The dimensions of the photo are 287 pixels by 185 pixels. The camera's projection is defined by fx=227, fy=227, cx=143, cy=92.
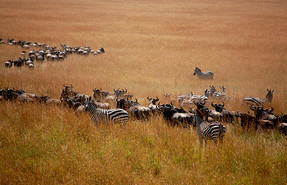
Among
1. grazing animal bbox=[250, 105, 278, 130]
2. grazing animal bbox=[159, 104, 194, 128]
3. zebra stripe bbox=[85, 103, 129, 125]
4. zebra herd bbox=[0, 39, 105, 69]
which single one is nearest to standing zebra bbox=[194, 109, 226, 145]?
grazing animal bbox=[159, 104, 194, 128]

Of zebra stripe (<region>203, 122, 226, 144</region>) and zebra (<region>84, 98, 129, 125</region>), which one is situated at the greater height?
zebra stripe (<region>203, 122, 226, 144</region>)

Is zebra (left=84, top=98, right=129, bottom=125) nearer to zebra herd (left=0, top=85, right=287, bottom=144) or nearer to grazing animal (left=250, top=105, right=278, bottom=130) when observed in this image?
zebra herd (left=0, top=85, right=287, bottom=144)

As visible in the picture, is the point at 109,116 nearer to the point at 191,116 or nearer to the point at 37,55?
the point at 191,116

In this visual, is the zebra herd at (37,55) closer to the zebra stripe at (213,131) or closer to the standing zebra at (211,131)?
the standing zebra at (211,131)

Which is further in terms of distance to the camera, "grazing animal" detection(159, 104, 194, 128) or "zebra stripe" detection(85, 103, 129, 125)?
"grazing animal" detection(159, 104, 194, 128)

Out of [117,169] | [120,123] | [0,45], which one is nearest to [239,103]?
[120,123]

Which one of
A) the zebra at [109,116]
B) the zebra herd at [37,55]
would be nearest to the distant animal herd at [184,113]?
the zebra at [109,116]

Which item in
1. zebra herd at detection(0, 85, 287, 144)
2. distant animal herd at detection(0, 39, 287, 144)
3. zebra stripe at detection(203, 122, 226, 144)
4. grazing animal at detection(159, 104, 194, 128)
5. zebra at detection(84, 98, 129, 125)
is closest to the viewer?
zebra stripe at detection(203, 122, 226, 144)

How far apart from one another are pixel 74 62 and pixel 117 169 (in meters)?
17.5

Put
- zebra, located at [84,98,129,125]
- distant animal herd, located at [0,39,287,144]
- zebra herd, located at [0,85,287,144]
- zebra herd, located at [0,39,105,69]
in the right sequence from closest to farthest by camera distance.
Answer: zebra herd, located at [0,85,287,144], distant animal herd, located at [0,39,287,144], zebra, located at [84,98,129,125], zebra herd, located at [0,39,105,69]

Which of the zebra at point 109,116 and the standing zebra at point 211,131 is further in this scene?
the zebra at point 109,116

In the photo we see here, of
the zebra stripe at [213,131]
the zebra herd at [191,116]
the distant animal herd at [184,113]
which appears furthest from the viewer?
the distant animal herd at [184,113]

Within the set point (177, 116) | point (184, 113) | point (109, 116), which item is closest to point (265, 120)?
point (184, 113)

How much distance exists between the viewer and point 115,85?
14141mm
